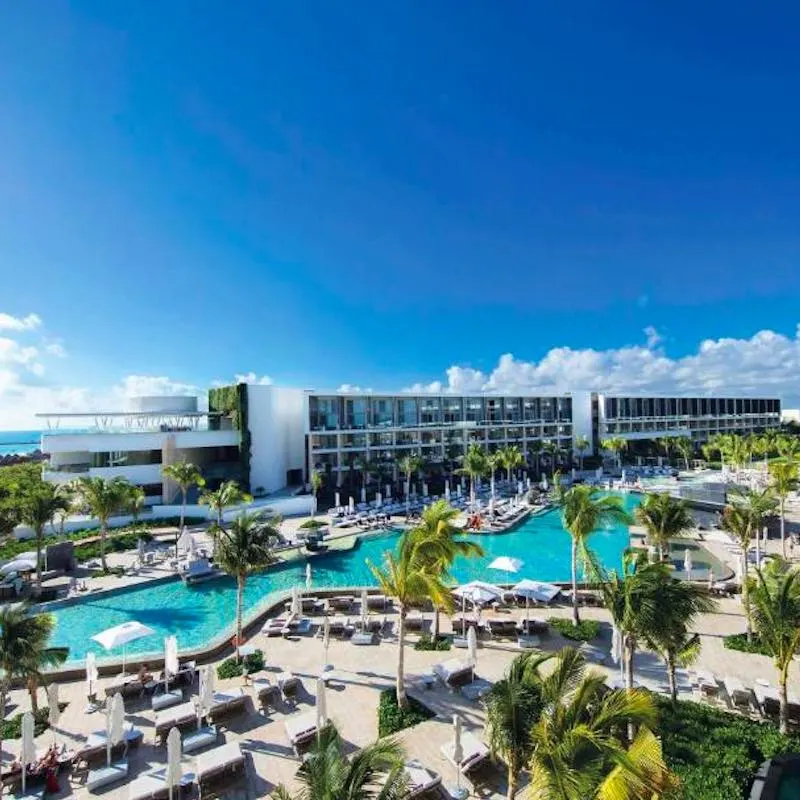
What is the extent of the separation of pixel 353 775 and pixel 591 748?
2.93 m

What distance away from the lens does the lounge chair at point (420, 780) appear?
8477 mm

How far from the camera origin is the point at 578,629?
52.4 ft

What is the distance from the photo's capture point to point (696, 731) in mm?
10039

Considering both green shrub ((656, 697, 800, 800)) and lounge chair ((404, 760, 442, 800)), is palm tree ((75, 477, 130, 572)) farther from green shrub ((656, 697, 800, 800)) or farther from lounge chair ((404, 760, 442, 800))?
green shrub ((656, 697, 800, 800))

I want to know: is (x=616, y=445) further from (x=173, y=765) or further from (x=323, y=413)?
(x=173, y=765)

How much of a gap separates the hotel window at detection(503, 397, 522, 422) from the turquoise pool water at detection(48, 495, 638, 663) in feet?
97.9

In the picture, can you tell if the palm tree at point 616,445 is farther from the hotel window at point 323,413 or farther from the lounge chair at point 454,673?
the lounge chair at point 454,673

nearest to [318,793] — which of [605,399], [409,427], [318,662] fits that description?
[318,662]

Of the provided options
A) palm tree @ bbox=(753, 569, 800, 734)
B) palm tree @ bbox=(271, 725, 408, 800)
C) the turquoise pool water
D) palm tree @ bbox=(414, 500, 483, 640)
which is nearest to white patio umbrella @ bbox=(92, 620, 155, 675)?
the turquoise pool water

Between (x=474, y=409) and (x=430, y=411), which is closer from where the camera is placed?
(x=430, y=411)

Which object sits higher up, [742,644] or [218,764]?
[218,764]

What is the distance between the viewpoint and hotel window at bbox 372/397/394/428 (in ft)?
165

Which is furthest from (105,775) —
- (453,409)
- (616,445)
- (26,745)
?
(616,445)

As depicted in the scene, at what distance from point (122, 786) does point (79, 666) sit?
5993 millimetres
